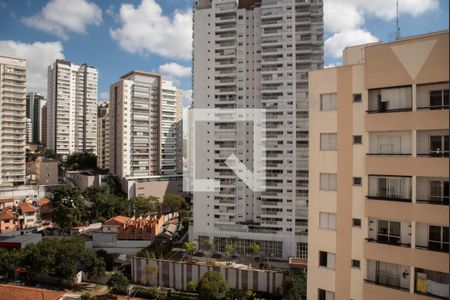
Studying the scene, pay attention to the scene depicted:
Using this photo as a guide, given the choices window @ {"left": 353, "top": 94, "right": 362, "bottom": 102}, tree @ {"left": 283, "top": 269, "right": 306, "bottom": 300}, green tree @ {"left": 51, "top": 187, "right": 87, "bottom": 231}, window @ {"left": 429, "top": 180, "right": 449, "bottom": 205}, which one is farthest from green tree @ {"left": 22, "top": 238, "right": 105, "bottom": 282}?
window @ {"left": 429, "top": 180, "right": 449, "bottom": 205}

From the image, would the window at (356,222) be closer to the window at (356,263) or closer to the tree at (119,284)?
the window at (356,263)

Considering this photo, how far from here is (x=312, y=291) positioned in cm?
454

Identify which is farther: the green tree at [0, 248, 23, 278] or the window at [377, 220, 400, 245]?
the green tree at [0, 248, 23, 278]

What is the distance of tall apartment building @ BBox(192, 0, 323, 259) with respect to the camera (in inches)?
769

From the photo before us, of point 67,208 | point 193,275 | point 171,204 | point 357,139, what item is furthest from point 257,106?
point 357,139

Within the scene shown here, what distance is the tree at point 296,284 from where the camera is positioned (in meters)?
13.4

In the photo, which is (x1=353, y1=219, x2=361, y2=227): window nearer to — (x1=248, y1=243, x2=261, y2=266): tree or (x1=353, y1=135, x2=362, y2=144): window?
(x1=353, y1=135, x2=362, y2=144): window

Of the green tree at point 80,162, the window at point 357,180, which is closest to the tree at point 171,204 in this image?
the green tree at point 80,162

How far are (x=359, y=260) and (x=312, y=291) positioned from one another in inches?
34.3

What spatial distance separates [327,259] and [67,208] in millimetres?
24312

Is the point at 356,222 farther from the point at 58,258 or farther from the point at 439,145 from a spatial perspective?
the point at 58,258

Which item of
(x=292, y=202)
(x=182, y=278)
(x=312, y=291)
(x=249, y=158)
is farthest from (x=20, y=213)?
(x=312, y=291)

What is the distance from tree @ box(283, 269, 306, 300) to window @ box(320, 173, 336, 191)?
10.6 meters

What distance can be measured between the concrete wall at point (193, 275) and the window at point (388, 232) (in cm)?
1241
